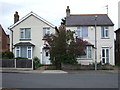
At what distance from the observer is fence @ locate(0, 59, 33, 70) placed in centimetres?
2500

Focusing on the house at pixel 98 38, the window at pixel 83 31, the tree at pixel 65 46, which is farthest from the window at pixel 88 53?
the tree at pixel 65 46

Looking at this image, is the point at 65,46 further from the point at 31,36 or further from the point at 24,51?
the point at 24,51

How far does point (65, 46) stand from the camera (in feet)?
80.3

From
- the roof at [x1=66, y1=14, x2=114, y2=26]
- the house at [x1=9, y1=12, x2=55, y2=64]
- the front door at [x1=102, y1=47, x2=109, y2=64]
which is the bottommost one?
the front door at [x1=102, y1=47, x2=109, y2=64]

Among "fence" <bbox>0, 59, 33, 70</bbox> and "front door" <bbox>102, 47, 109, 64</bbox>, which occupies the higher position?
"front door" <bbox>102, 47, 109, 64</bbox>

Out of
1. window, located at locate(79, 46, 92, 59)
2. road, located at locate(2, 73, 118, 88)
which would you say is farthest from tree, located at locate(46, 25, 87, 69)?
road, located at locate(2, 73, 118, 88)

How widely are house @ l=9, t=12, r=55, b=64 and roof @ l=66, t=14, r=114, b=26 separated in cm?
352

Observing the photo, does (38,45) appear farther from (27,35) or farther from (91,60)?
(91,60)

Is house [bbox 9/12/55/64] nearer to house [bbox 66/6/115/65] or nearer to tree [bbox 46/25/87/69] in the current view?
house [bbox 66/6/115/65]

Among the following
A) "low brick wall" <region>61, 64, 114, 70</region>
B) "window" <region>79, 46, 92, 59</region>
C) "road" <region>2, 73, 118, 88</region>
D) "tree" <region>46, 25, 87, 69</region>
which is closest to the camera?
"road" <region>2, 73, 118, 88</region>

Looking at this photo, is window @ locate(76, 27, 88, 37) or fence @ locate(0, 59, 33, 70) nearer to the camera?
fence @ locate(0, 59, 33, 70)

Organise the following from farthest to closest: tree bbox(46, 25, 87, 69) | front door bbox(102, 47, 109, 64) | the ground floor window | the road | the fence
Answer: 1. front door bbox(102, 47, 109, 64)
2. the ground floor window
3. the fence
4. tree bbox(46, 25, 87, 69)
5. the road

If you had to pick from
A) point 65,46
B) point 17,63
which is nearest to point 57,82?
point 65,46

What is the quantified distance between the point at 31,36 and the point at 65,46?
8.48 m
